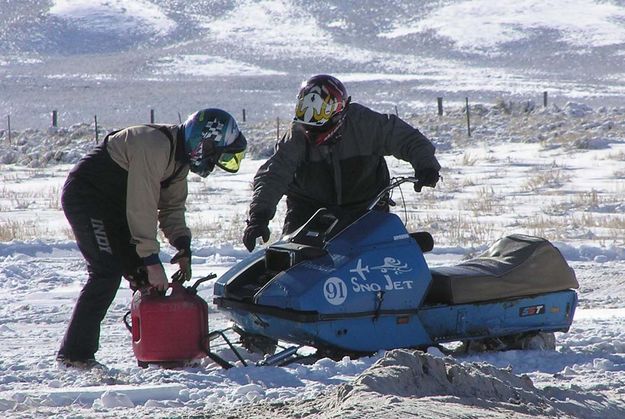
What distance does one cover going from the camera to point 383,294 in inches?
271

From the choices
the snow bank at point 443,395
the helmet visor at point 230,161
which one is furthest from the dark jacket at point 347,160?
the snow bank at point 443,395

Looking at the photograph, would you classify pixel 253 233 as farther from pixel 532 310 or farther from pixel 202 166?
pixel 532 310

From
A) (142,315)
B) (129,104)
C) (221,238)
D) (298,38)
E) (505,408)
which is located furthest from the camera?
(298,38)

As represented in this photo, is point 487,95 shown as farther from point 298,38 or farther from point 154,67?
point 298,38

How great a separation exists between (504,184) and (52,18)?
91.0 meters

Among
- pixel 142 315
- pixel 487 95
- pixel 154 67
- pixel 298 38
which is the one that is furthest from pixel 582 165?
pixel 298 38

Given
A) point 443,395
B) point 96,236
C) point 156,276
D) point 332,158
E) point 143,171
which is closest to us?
point 443,395

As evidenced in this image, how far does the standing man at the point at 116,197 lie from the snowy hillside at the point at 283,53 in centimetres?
4202

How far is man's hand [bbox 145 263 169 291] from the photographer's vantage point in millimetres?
6504

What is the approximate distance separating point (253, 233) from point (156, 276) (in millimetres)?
760

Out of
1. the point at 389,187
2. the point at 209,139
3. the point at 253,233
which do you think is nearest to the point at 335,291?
the point at 253,233

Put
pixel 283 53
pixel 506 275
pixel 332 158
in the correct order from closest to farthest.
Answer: pixel 506 275 → pixel 332 158 → pixel 283 53

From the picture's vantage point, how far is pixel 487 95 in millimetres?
61031

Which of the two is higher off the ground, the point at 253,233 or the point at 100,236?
the point at 100,236
